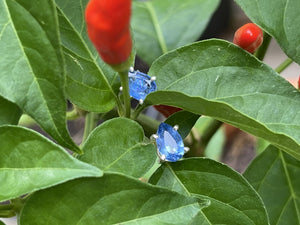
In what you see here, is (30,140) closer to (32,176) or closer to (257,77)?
(32,176)

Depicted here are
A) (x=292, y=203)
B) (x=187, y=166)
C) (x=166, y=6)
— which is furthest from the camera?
(x=166, y=6)

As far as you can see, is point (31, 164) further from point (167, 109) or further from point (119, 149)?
point (167, 109)

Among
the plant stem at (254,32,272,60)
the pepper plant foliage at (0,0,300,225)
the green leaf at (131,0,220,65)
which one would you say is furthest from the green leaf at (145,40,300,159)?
the green leaf at (131,0,220,65)

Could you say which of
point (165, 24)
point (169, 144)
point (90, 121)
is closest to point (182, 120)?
point (169, 144)

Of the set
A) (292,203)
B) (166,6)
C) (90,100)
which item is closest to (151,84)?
(90,100)

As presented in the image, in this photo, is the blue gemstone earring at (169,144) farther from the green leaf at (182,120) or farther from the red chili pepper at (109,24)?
the red chili pepper at (109,24)

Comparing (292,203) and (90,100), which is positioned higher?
(90,100)

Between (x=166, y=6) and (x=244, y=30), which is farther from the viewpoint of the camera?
(x=166, y=6)
